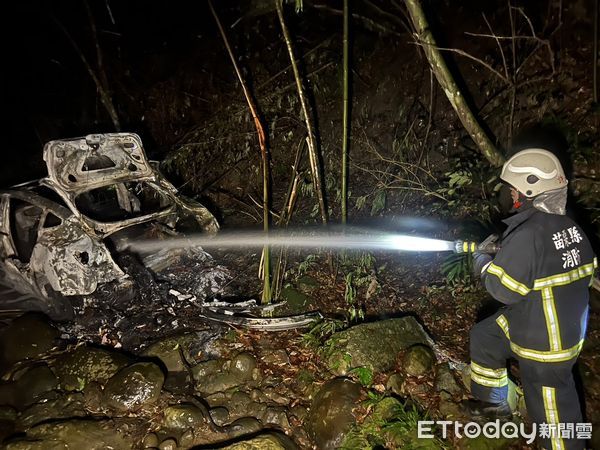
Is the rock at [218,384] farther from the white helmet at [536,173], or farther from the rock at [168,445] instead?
the white helmet at [536,173]

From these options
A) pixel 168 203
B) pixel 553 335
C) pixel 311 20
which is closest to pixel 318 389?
pixel 553 335

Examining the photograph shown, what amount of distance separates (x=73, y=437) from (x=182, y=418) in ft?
3.44

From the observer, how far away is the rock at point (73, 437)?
3.70 m

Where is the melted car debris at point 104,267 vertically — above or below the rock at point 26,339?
above

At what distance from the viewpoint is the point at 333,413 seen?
A: 12.1ft

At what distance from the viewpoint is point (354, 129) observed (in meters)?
9.24

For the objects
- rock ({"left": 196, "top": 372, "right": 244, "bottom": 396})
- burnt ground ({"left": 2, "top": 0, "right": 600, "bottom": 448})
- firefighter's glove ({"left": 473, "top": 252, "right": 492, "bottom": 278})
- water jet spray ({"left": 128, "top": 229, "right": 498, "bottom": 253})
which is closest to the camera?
firefighter's glove ({"left": 473, "top": 252, "right": 492, "bottom": 278})

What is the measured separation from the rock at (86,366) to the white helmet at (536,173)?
15.0ft

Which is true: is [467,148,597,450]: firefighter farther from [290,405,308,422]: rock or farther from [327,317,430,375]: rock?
[290,405,308,422]: rock

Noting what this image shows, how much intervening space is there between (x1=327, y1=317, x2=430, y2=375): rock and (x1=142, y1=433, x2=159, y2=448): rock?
1891 mm

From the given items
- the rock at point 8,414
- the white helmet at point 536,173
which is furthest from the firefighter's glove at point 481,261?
the rock at point 8,414

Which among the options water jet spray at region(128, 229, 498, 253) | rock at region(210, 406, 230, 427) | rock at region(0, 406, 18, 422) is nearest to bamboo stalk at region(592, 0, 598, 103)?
water jet spray at region(128, 229, 498, 253)

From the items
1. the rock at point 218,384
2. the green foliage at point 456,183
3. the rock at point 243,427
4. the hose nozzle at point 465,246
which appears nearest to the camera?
the hose nozzle at point 465,246

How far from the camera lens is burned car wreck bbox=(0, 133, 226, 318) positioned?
5.17m
